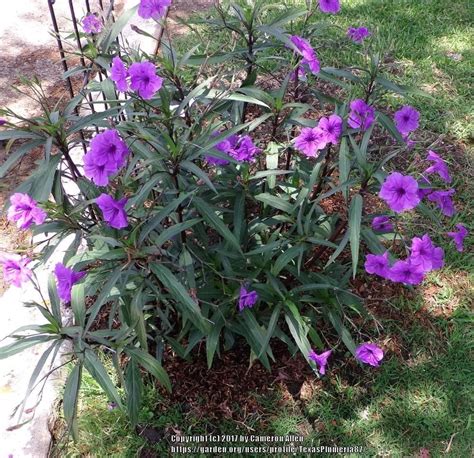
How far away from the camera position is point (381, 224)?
191cm

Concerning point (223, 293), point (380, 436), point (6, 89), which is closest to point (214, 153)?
point (223, 293)

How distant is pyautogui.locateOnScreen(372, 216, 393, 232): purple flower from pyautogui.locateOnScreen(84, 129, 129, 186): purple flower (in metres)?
0.87

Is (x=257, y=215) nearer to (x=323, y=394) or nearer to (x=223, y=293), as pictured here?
(x=223, y=293)

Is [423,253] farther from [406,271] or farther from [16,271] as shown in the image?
[16,271]

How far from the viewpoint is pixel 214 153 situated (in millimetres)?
1603

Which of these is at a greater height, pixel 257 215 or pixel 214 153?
pixel 214 153

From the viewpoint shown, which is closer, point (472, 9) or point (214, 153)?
point (214, 153)

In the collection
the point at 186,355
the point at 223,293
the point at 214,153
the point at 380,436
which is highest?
the point at 214,153

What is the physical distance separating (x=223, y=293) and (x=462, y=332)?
1.12 metres

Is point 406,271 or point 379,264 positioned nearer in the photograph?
point 406,271

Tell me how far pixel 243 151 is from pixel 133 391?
2.71 ft

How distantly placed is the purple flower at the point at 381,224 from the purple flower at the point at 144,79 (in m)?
0.84

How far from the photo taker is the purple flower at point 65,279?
162cm

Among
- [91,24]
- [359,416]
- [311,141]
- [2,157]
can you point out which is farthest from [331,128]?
[2,157]
